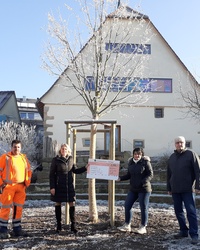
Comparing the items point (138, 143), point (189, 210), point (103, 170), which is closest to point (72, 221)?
point (103, 170)

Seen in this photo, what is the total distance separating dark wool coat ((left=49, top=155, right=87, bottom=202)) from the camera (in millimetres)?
6336

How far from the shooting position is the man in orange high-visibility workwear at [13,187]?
621 cm

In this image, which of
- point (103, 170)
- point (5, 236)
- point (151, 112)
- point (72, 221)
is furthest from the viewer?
point (151, 112)

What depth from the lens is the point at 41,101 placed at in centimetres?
1897

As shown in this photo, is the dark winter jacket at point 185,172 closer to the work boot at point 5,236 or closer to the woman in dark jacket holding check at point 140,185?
the woman in dark jacket holding check at point 140,185

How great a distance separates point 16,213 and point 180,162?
306cm

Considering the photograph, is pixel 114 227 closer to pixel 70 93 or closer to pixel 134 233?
pixel 134 233

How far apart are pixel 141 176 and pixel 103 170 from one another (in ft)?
2.66

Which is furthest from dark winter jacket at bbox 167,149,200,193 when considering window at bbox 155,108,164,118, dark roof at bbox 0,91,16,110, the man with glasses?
dark roof at bbox 0,91,16,110

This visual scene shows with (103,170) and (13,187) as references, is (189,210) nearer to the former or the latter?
→ (103,170)

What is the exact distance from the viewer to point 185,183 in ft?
19.3

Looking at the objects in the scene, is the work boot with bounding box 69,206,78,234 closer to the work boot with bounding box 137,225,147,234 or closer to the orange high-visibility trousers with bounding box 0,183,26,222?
the orange high-visibility trousers with bounding box 0,183,26,222

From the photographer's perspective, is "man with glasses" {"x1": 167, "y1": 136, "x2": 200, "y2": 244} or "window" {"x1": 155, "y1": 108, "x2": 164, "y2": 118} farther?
"window" {"x1": 155, "y1": 108, "x2": 164, "y2": 118}

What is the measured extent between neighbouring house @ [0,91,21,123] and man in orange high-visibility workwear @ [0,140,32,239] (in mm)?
20692
